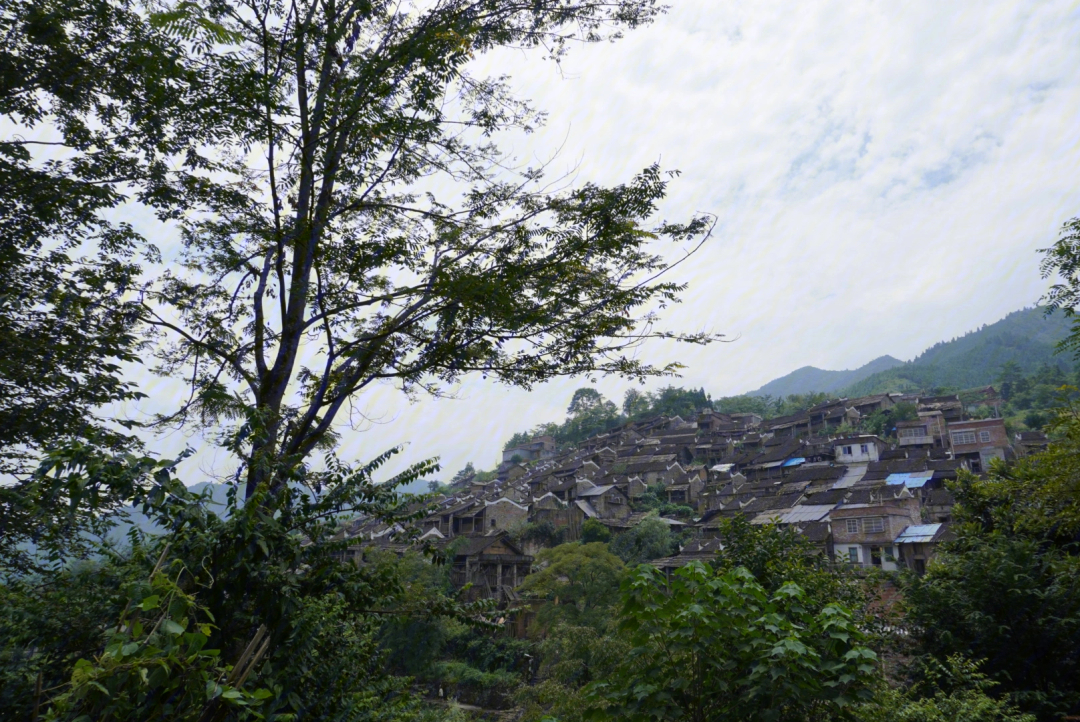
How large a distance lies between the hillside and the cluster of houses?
117336 mm

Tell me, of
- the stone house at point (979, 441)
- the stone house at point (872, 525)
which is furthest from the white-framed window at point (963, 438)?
the stone house at point (872, 525)

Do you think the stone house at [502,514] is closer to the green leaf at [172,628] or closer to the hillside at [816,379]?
the green leaf at [172,628]

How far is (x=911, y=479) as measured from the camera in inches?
1116

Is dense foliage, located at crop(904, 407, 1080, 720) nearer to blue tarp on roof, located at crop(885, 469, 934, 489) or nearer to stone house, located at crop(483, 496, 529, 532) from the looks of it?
blue tarp on roof, located at crop(885, 469, 934, 489)

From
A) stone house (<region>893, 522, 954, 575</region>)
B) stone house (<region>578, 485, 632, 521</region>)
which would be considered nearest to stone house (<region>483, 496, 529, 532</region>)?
stone house (<region>578, 485, 632, 521</region>)

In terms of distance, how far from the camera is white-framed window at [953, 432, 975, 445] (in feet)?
106

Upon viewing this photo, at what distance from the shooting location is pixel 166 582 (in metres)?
2.38

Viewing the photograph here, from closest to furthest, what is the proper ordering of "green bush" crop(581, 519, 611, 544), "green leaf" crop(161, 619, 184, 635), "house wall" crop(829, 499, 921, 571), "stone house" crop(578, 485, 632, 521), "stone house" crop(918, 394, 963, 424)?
"green leaf" crop(161, 619, 184, 635), "house wall" crop(829, 499, 921, 571), "green bush" crop(581, 519, 611, 544), "stone house" crop(578, 485, 632, 521), "stone house" crop(918, 394, 963, 424)

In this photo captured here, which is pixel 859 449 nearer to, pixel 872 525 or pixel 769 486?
pixel 769 486

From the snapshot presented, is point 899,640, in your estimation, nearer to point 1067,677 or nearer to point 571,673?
point 1067,677

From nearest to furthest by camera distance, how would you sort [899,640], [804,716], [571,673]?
1. [804,716]
2. [899,640]
3. [571,673]

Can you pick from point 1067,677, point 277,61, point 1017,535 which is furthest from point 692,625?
point 1017,535

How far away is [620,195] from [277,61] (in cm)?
284

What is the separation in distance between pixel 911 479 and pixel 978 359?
78.8 metres
